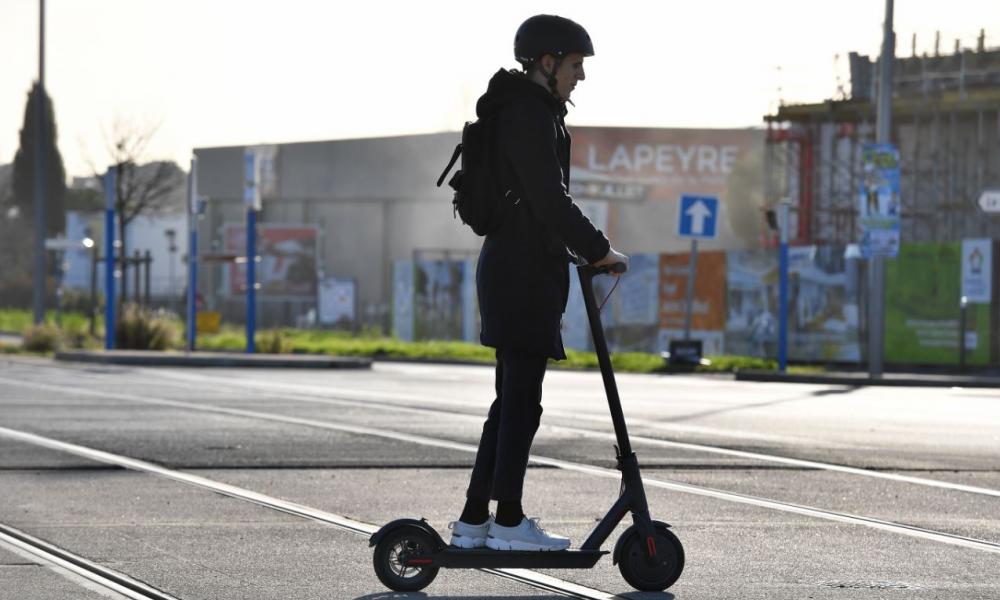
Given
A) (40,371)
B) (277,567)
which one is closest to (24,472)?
(277,567)

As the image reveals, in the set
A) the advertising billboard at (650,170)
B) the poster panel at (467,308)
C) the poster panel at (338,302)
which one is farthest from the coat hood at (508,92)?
the advertising billboard at (650,170)

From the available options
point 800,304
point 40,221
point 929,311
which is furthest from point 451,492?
point 40,221

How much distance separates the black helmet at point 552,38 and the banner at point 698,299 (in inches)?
1103

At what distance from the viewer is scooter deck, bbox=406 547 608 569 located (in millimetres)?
5215

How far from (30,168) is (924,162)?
6302 cm

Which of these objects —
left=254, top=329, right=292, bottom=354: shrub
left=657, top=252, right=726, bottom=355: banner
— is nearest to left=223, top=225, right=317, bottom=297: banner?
left=254, top=329, right=292, bottom=354: shrub

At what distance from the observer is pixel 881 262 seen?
24.8 m

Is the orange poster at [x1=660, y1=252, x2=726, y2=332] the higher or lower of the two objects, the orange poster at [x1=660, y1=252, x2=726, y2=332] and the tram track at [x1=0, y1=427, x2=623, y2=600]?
the higher

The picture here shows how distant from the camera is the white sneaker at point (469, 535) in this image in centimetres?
533

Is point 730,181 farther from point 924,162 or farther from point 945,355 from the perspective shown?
point 945,355

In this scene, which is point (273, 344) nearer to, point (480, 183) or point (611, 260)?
point (480, 183)

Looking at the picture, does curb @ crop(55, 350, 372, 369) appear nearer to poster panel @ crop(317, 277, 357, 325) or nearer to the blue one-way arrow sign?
the blue one-way arrow sign

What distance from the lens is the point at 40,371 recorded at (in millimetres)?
23781

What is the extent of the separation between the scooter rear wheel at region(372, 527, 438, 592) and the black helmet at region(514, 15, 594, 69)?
155cm
